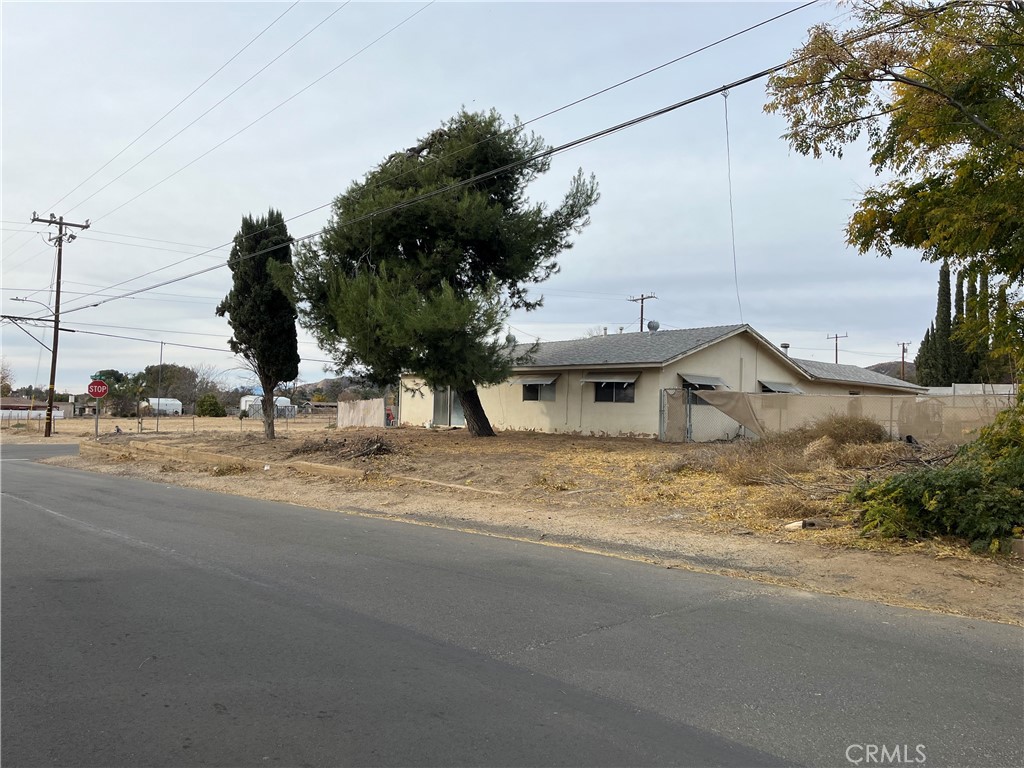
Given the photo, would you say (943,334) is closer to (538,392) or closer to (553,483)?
(538,392)

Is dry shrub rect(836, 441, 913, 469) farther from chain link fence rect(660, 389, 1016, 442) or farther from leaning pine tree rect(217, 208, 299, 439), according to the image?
leaning pine tree rect(217, 208, 299, 439)

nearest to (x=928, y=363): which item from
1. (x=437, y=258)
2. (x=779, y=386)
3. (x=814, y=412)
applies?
(x=779, y=386)

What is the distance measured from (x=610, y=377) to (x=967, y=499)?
16.8 m

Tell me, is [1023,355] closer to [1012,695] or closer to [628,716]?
[1012,695]

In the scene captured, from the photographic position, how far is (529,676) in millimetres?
4941

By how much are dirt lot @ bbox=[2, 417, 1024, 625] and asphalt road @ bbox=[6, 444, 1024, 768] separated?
1.06 metres

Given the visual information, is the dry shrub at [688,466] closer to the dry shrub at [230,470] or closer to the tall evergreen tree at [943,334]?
the dry shrub at [230,470]

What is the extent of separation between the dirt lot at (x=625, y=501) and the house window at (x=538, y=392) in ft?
13.9

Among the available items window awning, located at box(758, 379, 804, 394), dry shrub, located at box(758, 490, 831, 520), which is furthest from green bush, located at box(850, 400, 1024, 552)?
window awning, located at box(758, 379, 804, 394)

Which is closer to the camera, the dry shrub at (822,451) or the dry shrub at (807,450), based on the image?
the dry shrub at (807,450)

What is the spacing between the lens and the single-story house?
2431 cm

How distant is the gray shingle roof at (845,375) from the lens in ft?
104

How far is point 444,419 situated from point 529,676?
28136 millimetres

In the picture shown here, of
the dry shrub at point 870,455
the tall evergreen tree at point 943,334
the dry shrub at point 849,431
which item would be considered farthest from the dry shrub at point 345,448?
the tall evergreen tree at point 943,334
